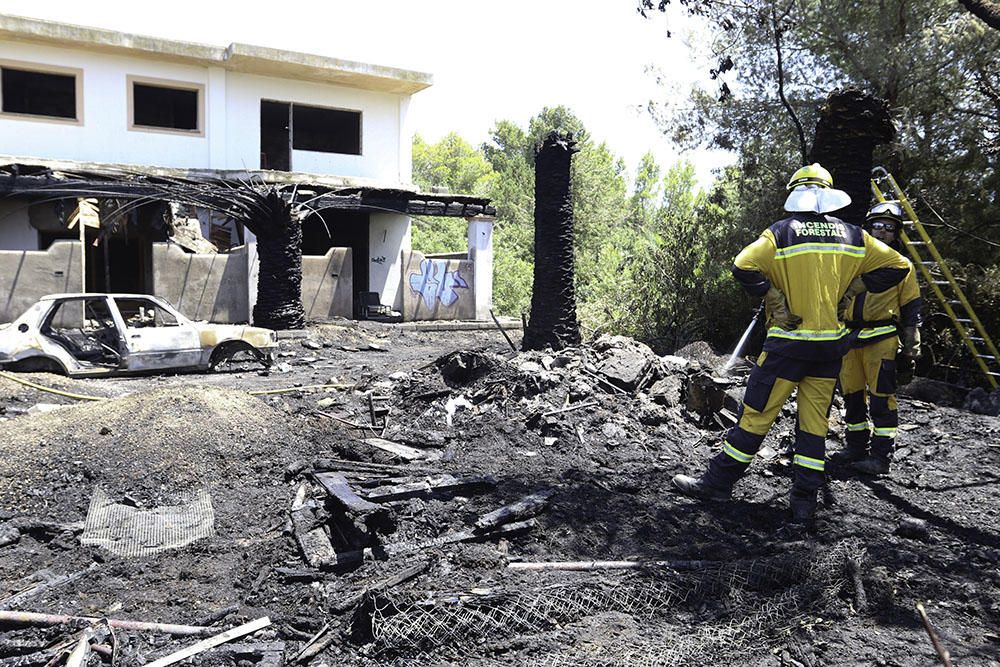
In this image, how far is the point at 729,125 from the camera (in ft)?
50.9

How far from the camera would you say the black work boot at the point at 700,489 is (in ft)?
19.0

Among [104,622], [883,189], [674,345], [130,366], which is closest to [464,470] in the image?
[104,622]

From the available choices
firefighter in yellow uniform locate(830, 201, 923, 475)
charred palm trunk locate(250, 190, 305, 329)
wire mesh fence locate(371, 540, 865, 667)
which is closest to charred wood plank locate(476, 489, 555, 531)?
wire mesh fence locate(371, 540, 865, 667)

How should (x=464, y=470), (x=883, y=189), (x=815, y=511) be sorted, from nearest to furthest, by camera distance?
(x=815, y=511), (x=464, y=470), (x=883, y=189)

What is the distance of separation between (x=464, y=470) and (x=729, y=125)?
11.5 metres

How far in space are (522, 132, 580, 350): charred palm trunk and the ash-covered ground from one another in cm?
322

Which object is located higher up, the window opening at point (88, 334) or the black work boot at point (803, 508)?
the window opening at point (88, 334)

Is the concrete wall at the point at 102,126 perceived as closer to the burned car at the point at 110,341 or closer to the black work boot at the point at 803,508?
the burned car at the point at 110,341

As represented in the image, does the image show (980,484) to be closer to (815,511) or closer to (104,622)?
(815,511)

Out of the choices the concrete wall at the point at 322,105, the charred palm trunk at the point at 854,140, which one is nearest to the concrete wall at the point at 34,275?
the concrete wall at the point at 322,105

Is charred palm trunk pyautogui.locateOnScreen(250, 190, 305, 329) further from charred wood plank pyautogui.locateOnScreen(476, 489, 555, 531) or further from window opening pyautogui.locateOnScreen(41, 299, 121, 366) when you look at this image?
charred wood plank pyautogui.locateOnScreen(476, 489, 555, 531)

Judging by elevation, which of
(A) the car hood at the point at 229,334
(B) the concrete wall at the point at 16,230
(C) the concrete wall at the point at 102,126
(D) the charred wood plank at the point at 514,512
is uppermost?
(C) the concrete wall at the point at 102,126

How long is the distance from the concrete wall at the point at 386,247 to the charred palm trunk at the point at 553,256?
12.3m

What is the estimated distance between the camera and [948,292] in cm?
1150
